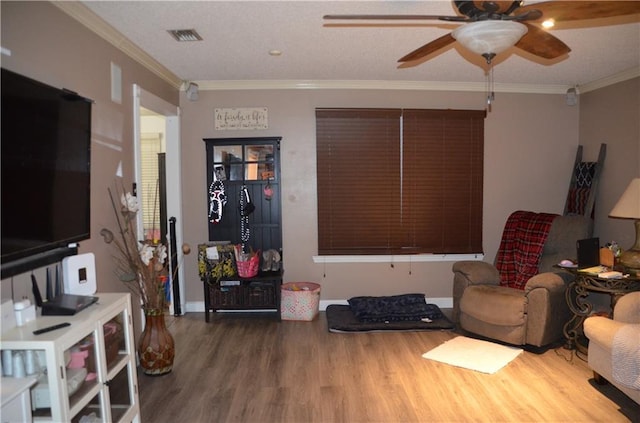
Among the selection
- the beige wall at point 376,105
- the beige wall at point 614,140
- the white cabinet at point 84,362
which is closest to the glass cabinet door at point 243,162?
the beige wall at point 376,105

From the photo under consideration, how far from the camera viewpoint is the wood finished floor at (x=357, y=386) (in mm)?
2750

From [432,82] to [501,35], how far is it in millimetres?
2827

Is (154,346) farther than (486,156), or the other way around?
(486,156)

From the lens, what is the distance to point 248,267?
4.43 m

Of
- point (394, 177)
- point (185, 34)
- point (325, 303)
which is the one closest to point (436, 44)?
point (185, 34)

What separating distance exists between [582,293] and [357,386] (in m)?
1.93

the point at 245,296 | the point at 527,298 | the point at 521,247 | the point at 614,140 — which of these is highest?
the point at 614,140

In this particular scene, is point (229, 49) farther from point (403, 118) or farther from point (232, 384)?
point (232, 384)

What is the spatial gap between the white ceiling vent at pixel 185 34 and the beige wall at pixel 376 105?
1.48 metres

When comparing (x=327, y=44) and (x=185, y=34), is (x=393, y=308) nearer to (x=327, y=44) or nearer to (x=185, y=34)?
(x=327, y=44)

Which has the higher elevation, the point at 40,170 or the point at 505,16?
the point at 505,16

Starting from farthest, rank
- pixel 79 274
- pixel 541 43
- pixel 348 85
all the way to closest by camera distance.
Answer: pixel 348 85
pixel 79 274
pixel 541 43

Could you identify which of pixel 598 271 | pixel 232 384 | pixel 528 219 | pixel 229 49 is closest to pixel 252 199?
pixel 229 49

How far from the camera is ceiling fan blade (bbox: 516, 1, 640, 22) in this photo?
1856 millimetres
